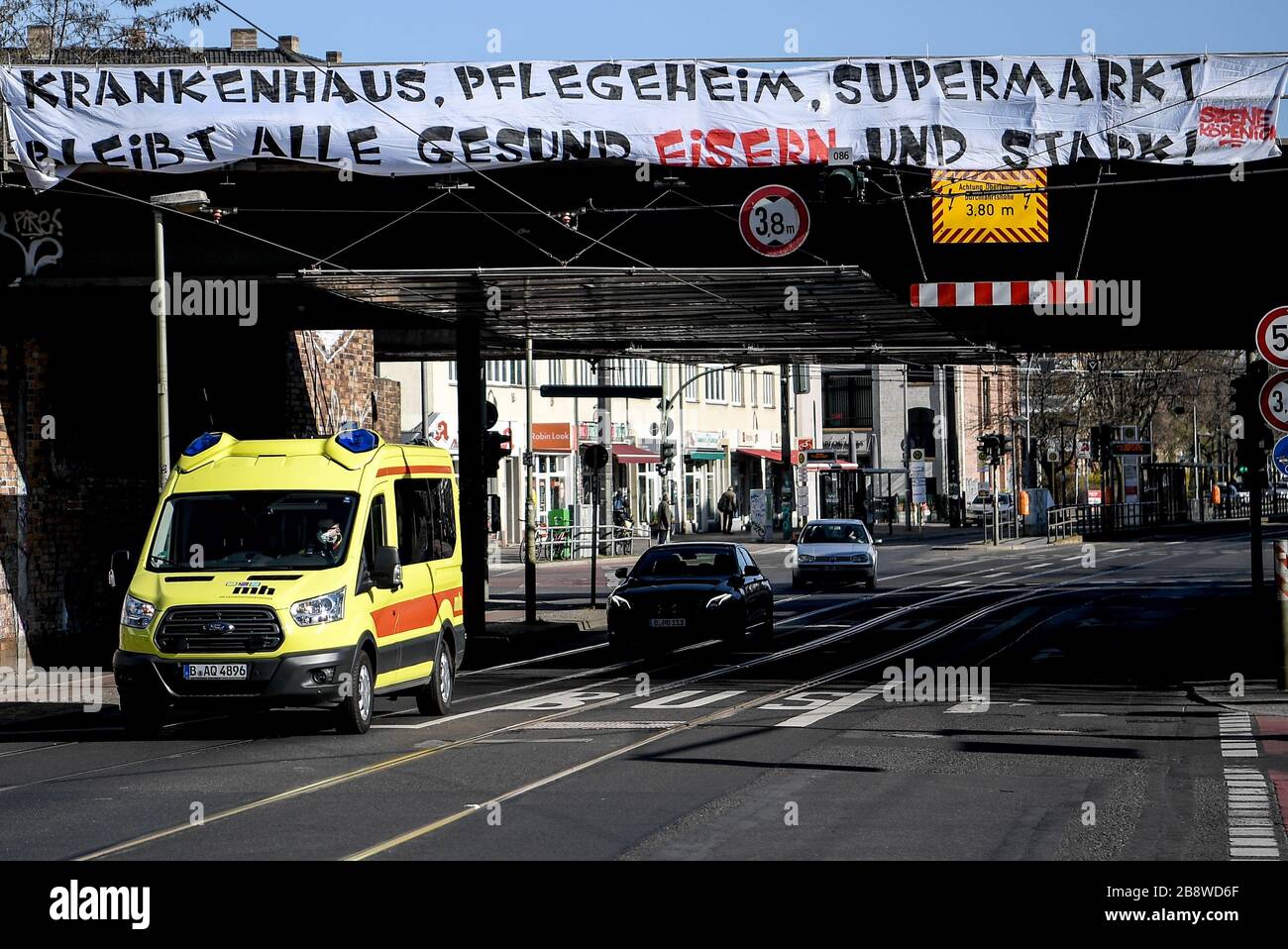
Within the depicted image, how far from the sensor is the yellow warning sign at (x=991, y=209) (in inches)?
842

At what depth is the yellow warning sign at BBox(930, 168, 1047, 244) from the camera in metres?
21.4

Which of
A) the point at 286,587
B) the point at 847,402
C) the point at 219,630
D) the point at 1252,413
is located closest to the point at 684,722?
the point at 286,587

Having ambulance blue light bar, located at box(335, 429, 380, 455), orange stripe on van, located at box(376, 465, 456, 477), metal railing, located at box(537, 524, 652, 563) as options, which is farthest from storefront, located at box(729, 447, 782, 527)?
ambulance blue light bar, located at box(335, 429, 380, 455)

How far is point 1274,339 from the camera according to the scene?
18375mm

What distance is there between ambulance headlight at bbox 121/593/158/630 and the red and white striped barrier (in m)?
11.5

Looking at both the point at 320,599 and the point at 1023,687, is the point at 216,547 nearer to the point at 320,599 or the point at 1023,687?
the point at 320,599

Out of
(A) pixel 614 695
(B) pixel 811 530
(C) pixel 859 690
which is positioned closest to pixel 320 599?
(A) pixel 614 695

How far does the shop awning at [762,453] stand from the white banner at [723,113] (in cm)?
6633

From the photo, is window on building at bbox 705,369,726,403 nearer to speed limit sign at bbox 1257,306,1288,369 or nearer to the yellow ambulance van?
speed limit sign at bbox 1257,306,1288,369

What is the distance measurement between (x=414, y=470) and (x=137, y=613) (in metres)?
3.35

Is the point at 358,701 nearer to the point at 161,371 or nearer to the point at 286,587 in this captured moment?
the point at 286,587

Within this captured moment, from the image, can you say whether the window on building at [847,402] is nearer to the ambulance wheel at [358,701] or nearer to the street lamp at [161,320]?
the street lamp at [161,320]

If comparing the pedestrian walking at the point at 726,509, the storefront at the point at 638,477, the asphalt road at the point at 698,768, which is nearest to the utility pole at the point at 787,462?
Answer: the pedestrian walking at the point at 726,509
